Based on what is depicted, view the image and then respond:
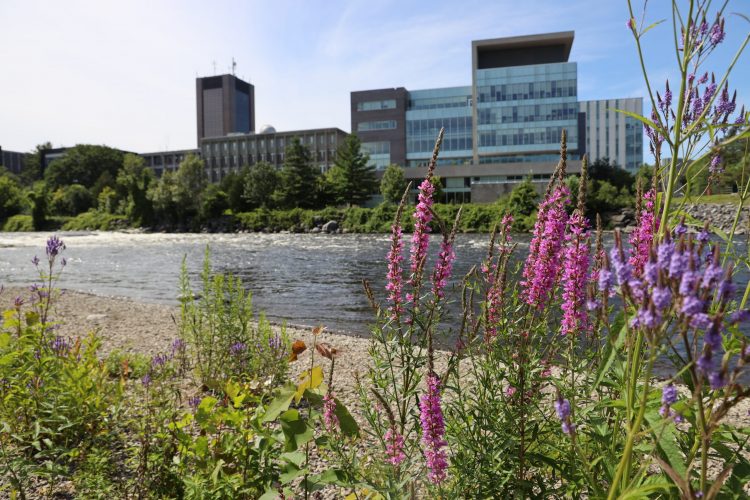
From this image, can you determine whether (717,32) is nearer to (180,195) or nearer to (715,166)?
(715,166)

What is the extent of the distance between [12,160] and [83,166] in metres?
73.8

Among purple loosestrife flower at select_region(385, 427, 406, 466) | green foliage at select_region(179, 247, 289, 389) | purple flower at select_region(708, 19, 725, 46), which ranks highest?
purple flower at select_region(708, 19, 725, 46)

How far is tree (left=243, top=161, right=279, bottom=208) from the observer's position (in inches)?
2482

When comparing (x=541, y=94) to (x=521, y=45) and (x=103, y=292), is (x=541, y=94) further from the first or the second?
(x=103, y=292)

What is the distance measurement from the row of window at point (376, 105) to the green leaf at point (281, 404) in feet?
265

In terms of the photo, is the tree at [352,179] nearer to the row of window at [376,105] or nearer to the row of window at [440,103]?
the row of window at [376,105]

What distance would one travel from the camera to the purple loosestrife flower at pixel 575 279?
2539mm

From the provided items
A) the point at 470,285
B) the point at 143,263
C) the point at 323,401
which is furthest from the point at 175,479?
the point at 143,263

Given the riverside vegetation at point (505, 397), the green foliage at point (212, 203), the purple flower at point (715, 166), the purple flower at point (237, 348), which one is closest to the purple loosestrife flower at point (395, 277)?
the riverside vegetation at point (505, 397)

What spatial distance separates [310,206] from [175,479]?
61365 millimetres

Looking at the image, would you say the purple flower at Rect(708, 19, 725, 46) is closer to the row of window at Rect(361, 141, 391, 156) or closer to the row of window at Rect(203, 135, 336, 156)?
the row of window at Rect(361, 141, 391, 156)

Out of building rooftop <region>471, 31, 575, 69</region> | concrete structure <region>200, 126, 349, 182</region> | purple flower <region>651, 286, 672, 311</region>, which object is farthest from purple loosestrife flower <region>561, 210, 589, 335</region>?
concrete structure <region>200, 126, 349, 182</region>

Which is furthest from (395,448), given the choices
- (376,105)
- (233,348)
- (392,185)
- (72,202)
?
(72,202)

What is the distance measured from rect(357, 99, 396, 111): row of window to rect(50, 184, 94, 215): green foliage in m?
50.1
